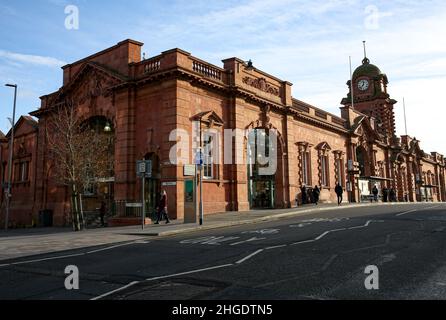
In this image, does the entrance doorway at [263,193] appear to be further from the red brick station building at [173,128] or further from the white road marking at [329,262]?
the white road marking at [329,262]

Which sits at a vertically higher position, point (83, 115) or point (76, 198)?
point (83, 115)

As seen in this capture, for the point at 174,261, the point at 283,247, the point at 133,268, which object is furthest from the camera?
the point at 283,247

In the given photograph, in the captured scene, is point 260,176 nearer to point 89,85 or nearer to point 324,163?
point 324,163

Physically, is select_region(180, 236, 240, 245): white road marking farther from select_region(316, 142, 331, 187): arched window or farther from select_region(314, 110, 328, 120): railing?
select_region(314, 110, 328, 120): railing

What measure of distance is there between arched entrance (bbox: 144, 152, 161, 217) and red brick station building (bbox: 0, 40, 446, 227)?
0.06 m

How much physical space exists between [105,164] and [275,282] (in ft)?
67.3

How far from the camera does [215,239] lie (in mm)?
12961

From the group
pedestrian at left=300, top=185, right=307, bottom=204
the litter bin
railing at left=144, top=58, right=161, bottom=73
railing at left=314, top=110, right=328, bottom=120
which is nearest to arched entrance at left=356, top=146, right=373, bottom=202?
railing at left=314, top=110, right=328, bottom=120

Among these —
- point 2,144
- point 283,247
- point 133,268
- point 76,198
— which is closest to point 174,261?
point 133,268

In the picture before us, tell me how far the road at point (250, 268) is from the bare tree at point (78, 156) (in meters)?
9.66

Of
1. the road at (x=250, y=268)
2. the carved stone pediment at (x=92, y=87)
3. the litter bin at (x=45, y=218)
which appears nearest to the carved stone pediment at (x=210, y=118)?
the carved stone pediment at (x=92, y=87)

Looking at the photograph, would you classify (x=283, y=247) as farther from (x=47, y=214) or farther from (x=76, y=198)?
(x=47, y=214)

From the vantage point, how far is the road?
627 centimetres

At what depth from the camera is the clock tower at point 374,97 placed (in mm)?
57344
